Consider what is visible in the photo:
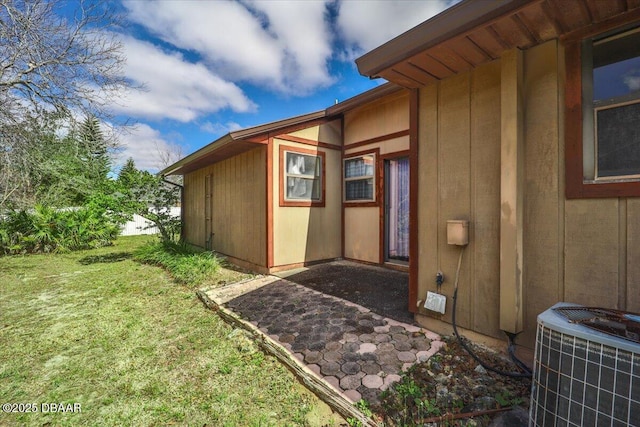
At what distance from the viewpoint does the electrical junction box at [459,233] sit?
88.6 inches

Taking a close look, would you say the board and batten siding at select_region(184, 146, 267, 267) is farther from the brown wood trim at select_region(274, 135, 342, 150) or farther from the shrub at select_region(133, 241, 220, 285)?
the shrub at select_region(133, 241, 220, 285)

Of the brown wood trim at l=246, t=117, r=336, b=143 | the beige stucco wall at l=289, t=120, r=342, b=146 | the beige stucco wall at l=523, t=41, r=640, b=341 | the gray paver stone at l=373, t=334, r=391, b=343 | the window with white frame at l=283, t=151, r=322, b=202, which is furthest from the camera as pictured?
the beige stucco wall at l=289, t=120, r=342, b=146

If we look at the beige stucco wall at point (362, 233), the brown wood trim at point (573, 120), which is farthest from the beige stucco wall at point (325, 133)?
the brown wood trim at point (573, 120)

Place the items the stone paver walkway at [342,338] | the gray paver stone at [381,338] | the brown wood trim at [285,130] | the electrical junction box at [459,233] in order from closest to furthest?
the stone paver walkway at [342,338]
the electrical junction box at [459,233]
the gray paver stone at [381,338]
the brown wood trim at [285,130]

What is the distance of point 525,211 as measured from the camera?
2.02 metres

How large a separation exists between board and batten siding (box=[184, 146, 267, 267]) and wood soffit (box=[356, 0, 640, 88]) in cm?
322

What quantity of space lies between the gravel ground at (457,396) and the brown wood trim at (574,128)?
4.45ft

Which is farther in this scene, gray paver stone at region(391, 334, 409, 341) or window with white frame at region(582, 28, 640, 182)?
gray paver stone at region(391, 334, 409, 341)

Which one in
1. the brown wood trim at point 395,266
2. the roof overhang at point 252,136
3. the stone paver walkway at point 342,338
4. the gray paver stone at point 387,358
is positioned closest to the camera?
the stone paver walkway at point 342,338

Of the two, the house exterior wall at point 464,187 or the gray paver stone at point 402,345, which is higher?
the house exterior wall at point 464,187

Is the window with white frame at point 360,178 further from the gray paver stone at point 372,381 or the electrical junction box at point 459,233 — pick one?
the gray paver stone at point 372,381

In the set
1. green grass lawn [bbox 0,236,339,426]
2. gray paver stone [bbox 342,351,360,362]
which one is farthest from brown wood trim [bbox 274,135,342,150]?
gray paver stone [bbox 342,351,360,362]

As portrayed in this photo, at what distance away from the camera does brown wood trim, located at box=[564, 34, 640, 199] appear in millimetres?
1780

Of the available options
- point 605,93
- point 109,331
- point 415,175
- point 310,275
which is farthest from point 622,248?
point 109,331
